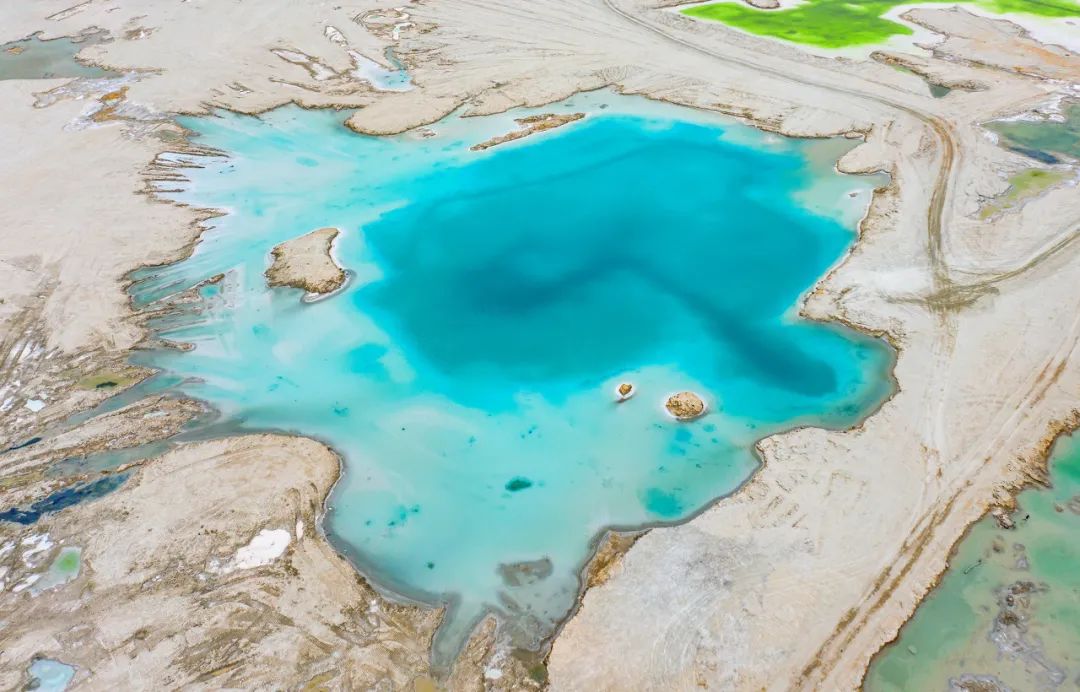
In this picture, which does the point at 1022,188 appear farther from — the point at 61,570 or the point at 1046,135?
the point at 61,570

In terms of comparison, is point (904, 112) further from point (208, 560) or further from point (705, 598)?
point (208, 560)

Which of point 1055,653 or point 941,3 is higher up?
point 941,3

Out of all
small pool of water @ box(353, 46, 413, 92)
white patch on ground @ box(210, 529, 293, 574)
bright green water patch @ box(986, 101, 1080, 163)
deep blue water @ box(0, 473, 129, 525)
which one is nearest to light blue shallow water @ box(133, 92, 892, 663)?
white patch on ground @ box(210, 529, 293, 574)

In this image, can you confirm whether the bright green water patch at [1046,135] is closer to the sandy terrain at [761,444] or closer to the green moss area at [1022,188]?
the sandy terrain at [761,444]

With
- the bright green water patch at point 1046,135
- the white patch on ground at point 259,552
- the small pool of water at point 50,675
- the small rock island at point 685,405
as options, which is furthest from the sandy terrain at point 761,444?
the small rock island at point 685,405

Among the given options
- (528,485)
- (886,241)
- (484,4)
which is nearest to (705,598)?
(528,485)

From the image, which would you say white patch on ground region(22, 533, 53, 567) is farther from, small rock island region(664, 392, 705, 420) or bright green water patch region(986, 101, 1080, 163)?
bright green water patch region(986, 101, 1080, 163)
